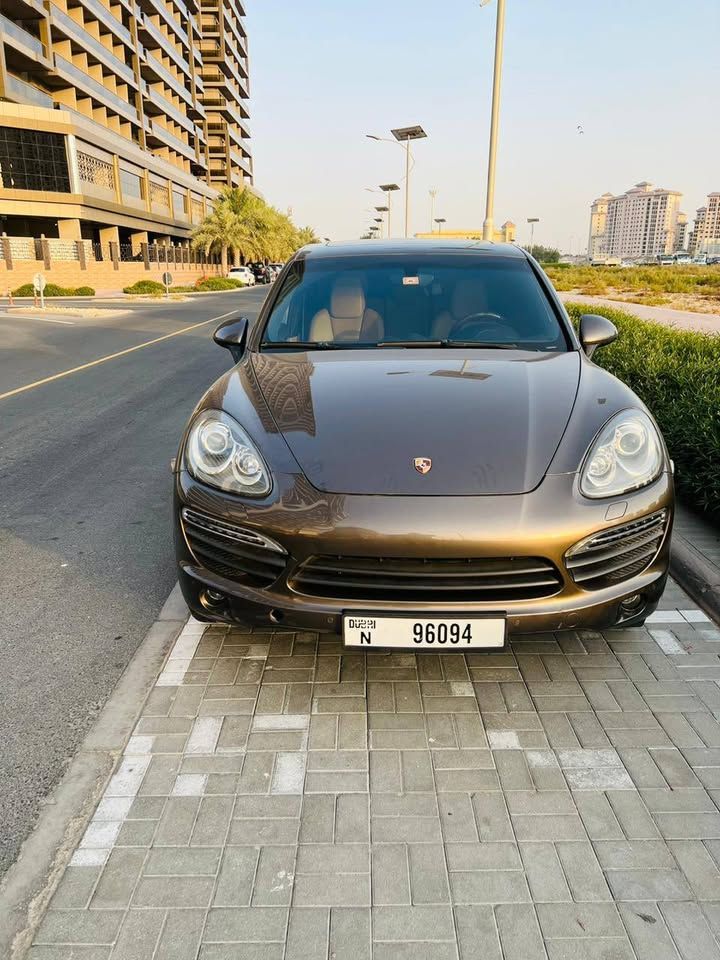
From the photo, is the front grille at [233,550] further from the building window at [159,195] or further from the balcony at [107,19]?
the building window at [159,195]

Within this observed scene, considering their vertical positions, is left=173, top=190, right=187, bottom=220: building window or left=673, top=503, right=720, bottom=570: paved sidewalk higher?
left=173, top=190, right=187, bottom=220: building window

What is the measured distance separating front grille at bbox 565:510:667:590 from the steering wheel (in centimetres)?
149

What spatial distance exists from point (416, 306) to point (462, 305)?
0.25 m

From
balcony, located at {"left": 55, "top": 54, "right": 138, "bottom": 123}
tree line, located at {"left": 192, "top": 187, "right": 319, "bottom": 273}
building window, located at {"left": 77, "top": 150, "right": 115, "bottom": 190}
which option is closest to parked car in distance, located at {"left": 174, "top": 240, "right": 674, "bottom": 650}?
building window, located at {"left": 77, "top": 150, "right": 115, "bottom": 190}

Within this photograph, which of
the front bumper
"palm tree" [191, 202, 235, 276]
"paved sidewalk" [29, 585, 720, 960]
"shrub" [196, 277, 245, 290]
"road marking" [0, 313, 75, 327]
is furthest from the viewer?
"palm tree" [191, 202, 235, 276]

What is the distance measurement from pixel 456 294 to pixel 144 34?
232 feet

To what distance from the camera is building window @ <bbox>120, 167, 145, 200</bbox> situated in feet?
171

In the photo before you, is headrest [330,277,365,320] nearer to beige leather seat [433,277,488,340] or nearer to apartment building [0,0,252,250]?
beige leather seat [433,277,488,340]

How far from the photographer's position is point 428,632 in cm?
256

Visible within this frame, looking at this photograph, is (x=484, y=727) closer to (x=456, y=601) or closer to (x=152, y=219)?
(x=456, y=601)

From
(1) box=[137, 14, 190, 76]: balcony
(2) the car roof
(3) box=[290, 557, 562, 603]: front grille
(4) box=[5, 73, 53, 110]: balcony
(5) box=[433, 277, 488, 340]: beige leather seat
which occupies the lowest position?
(3) box=[290, 557, 562, 603]: front grille

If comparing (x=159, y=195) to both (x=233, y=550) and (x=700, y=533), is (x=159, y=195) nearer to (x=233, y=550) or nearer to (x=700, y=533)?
(x=700, y=533)

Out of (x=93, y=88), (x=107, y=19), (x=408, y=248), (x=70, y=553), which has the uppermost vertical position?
(x=107, y=19)

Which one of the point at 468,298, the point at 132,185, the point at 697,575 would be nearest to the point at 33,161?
the point at 132,185
